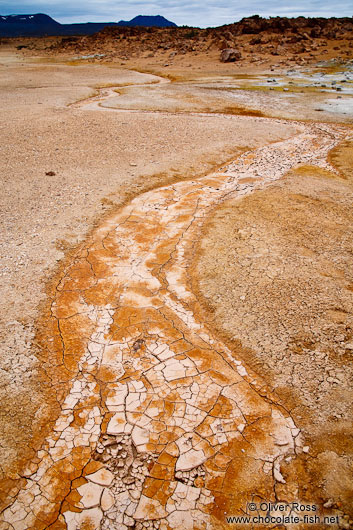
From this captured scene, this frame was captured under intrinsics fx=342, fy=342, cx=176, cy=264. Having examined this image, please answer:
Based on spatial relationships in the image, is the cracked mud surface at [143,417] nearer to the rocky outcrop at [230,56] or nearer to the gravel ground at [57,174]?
the gravel ground at [57,174]

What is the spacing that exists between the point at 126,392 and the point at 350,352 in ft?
9.70

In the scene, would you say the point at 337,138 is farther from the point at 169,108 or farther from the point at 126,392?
the point at 126,392

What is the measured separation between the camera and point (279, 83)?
2886 centimetres

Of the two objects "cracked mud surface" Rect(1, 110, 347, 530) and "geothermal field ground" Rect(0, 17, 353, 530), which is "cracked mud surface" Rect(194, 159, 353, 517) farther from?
"cracked mud surface" Rect(1, 110, 347, 530)

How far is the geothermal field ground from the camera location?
321cm

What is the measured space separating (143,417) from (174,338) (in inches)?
50.4

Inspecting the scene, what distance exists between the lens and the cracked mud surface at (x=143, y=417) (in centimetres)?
312

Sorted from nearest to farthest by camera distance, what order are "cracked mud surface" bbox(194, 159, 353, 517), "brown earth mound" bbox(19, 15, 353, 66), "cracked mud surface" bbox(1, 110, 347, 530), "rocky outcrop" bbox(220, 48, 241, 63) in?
"cracked mud surface" bbox(1, 110, 347, 530)
"cracked mud surface" bbox(194, 159, 353, 517)
"rocky outcrop" bbox(220, 48, 241, 63)
"brown earth mound" bbox(19, 15, 353, 66)

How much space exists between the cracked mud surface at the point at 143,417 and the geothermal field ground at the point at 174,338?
0.02 metres

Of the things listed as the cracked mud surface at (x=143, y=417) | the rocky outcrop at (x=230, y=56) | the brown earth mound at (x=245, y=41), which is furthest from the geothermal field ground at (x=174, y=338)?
the brown earth mound at (x=245, y=41)

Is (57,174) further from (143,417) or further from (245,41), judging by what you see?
(245,41)

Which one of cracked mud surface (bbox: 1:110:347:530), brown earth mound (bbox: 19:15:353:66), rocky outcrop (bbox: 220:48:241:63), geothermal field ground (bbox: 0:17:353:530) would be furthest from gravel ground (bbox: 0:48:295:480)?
brown earth mound (bbox: 19:15:353:66)

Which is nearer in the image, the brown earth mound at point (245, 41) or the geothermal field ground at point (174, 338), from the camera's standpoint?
the geothermal field ground at point (174, 338)

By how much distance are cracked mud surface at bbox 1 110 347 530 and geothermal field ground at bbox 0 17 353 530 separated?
2 centimetres
